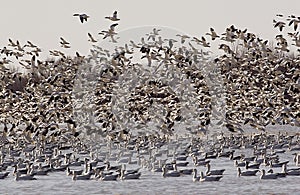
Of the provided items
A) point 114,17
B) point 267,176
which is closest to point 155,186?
point 267,176

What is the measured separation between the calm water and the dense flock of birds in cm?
64

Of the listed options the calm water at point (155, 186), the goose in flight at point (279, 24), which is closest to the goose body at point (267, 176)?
the calm water at point (155, 186)

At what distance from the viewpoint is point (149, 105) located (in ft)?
143

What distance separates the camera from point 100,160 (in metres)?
39.3

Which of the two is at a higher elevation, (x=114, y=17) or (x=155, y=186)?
(x=114, y=17)

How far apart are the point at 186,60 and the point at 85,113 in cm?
932

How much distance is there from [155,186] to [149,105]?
45.0ft

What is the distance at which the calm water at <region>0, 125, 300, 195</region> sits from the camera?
94.6ft

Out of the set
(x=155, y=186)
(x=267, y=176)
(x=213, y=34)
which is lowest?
(x=155, y=186)

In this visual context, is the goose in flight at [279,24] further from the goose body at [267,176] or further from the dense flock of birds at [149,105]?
the goose body at [267,176]

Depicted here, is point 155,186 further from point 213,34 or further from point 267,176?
point 213,34

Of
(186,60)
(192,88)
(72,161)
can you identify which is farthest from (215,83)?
(72,161)

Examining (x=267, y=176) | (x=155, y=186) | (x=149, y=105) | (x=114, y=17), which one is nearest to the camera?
(x=155, y=186)

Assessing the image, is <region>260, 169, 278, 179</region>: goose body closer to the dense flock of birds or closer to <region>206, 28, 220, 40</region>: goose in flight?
the dense flock of birds
